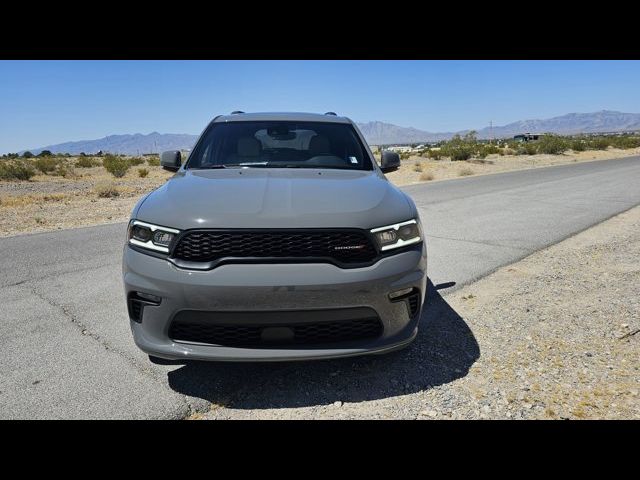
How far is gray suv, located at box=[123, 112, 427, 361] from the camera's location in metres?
2.21

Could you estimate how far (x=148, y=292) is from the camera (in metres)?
2.31

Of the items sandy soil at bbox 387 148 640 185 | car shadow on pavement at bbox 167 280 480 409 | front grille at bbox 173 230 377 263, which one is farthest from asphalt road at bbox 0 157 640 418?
sandy soil at bbox 387 148 640 185

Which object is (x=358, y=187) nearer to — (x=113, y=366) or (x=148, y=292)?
(x=148, y=292)

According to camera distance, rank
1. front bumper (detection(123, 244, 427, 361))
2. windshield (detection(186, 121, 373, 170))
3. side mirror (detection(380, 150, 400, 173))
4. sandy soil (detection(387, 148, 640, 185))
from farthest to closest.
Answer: sandy soil (detection(387, 148, 640, 185))
side mirror (detection(380, 150, 400, 173))
windshield (detection(186, 121, 373, 170))
front bumper (detection(123, 244, 427, 361))

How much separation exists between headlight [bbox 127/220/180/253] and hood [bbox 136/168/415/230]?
0.04m

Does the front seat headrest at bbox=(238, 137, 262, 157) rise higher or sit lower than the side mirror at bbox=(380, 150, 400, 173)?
higher

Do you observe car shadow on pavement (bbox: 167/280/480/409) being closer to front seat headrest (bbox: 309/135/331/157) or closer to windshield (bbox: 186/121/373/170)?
windshield (bbox: 186/121/373/170)

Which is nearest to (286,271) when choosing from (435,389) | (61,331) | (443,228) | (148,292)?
(148,292)

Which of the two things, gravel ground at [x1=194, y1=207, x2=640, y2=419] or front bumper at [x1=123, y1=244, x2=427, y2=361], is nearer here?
front bumper at [x1=123, y1=244, x2=427, y2=361]

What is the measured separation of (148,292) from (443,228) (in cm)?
615

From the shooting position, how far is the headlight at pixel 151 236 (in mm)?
2367

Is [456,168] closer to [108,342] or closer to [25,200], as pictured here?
[25,200]

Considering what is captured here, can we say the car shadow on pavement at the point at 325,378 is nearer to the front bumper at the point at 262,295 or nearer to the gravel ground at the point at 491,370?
the gravel ground at the point at 491,370
